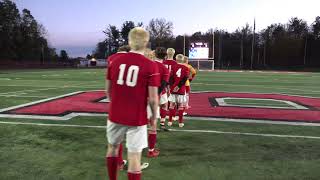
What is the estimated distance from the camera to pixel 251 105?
14219mm

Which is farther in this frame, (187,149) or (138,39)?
(187,149)

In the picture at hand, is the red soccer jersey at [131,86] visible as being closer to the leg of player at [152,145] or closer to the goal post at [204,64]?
the leg of player at [152,145]

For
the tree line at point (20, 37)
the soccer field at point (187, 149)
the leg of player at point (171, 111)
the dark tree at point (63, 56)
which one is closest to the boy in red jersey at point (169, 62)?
the leg of player at point (171, 111)

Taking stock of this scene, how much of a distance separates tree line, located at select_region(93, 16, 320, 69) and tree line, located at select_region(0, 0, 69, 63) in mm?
23861

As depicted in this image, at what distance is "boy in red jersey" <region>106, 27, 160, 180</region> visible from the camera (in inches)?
190

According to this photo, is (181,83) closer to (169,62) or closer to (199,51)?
(169,62)

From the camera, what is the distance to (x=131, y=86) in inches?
191

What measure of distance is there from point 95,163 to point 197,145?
2.10 meters

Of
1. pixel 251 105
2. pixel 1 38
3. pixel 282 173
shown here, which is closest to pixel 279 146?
pixel 282 173

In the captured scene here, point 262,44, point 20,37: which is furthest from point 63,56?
point 262,44

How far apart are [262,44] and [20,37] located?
54474mm

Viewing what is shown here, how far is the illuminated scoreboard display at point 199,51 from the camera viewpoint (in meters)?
62.5

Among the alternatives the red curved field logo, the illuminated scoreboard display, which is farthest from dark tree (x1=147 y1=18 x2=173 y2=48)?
the red curved field logo

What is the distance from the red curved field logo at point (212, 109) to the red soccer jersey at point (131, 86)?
608 centimetres
